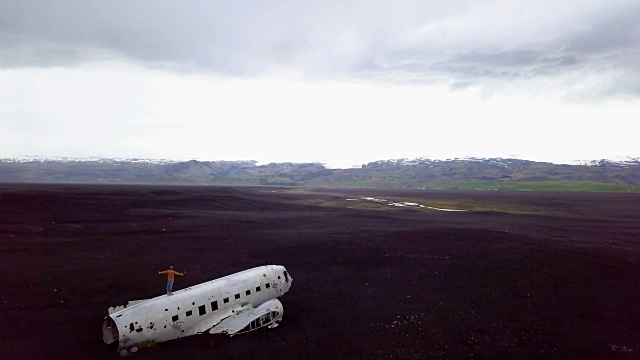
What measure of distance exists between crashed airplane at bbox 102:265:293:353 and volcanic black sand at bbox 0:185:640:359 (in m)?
0.87

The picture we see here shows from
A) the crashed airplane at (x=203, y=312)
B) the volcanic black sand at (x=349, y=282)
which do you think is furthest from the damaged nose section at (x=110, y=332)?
the volcanic black sand at (x=349, y=282)

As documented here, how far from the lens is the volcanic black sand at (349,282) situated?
25375 mm

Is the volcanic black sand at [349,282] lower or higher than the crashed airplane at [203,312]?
lower

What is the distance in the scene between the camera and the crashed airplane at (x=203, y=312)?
2256 centimetres

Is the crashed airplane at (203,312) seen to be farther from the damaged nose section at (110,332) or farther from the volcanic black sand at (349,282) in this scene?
the volcanic black sand at (349,282)

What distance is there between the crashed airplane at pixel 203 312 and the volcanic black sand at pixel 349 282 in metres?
0.87

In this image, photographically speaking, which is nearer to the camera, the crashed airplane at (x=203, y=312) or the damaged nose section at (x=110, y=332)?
the damaged nose section at (x=110, y=332)

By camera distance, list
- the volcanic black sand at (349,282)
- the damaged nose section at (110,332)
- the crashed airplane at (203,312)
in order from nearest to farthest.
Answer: the damaged nose section at (110,332) < the crashed airplane at (203,312) < the volcanic black sand at (349,282)

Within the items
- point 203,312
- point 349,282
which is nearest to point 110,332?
point 203,312

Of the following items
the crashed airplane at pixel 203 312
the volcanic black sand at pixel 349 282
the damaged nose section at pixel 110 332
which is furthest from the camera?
the volcanic black sand at pixel 349 282

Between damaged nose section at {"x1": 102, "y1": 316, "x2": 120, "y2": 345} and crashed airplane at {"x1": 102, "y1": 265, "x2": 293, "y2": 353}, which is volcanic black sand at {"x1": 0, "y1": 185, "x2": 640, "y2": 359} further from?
damaged nose section at {"x1": 102, "y1": 316, "x2": 120, "y2": 345}

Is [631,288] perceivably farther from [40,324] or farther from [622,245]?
[40,324]

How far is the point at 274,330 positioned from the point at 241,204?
3184 inches

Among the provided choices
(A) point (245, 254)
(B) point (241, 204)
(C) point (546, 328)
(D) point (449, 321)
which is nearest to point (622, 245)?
(C) point (546, 328)
